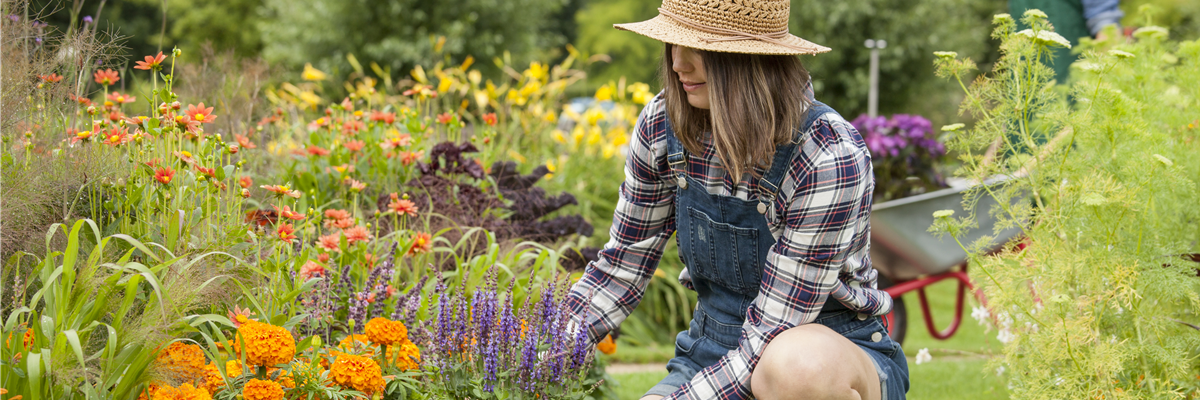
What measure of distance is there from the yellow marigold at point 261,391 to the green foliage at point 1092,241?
4.81ft

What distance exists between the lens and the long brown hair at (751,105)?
1564 mm

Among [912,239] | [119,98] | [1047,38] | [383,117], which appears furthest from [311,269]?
[912,239]

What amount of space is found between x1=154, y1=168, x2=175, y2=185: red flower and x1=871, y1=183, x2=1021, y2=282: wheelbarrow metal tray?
2.36 m

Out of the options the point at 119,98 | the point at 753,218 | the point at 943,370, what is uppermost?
the point at 119,98

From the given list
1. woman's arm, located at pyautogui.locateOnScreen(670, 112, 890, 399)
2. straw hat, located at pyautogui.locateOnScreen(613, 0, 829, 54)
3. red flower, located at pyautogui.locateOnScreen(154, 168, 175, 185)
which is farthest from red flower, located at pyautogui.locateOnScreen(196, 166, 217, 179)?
woman's arm, located at pyautogui.locateOnScreen(670, 112, 890, 399)

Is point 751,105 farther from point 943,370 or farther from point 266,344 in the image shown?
point 943,370

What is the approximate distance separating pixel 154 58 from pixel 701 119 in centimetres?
117

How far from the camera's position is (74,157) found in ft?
5.64

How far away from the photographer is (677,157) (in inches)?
67.7

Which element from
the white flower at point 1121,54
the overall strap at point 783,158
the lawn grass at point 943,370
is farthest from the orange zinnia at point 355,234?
the white flower at point 1121,54

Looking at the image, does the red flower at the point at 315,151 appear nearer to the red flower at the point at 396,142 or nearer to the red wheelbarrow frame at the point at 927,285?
the red flower at the point at 396,142

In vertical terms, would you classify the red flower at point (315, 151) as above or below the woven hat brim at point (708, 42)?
below

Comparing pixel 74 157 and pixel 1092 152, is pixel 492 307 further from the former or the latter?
pixel 1092 152

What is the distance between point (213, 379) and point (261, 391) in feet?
0.48
